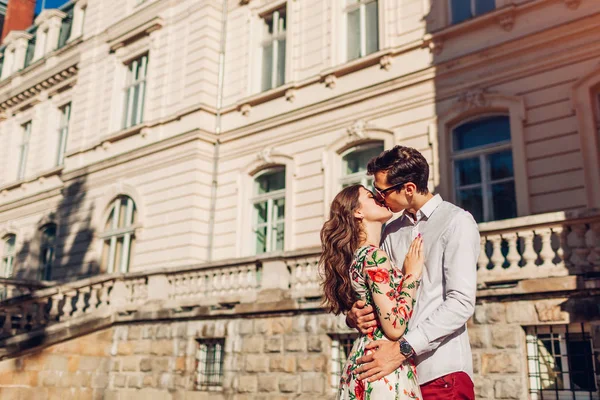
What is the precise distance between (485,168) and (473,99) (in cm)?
134

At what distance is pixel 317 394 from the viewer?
9367 millimetres

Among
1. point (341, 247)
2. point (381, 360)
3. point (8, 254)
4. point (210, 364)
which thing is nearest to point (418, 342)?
point (381, 360)

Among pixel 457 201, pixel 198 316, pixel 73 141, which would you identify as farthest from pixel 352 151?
pixel 73 141

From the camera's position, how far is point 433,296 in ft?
9.83

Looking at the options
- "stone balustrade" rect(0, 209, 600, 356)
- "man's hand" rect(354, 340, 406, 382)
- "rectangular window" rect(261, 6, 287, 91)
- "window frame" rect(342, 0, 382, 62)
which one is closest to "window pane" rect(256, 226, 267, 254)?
"stone balustrade" rect(0, 209, 600, 356)

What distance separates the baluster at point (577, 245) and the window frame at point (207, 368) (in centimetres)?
614

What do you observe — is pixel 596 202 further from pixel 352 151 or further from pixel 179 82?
pixel 179 82

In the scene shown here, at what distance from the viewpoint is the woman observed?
Result: 2.88m

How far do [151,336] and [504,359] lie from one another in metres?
6.98

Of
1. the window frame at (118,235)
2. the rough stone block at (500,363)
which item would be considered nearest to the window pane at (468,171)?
the rough stone block at (500,363)

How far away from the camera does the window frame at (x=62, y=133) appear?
70.6 ft

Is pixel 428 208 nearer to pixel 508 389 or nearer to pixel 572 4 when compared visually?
pixel 508 389

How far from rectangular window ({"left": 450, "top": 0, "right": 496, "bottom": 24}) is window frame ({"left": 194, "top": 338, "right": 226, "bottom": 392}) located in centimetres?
784

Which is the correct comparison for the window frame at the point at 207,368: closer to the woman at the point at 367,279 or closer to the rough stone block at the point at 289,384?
the rough stone block at the point at 289,384
